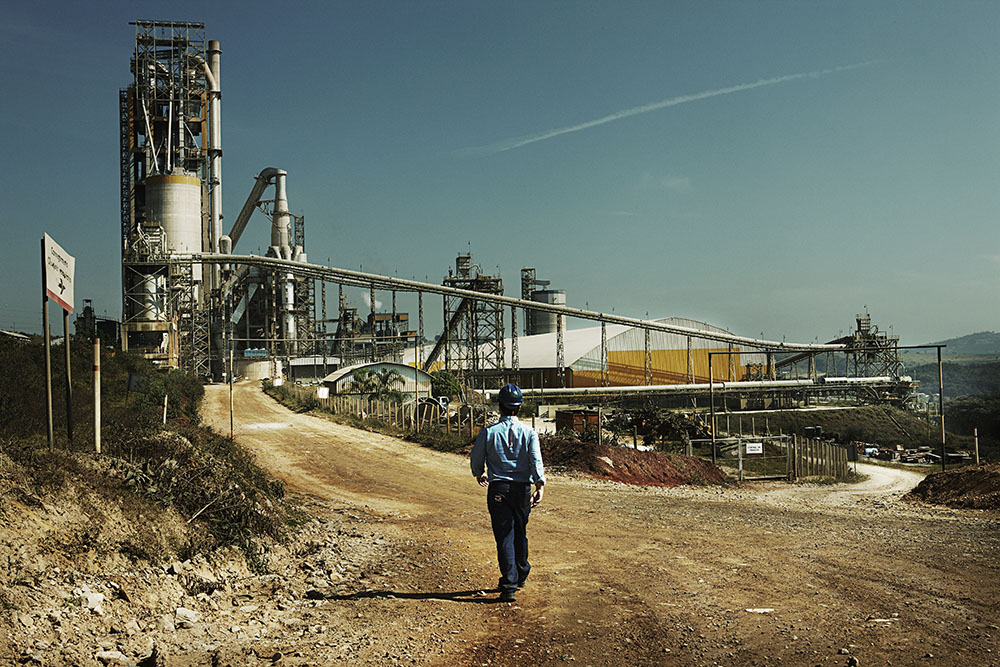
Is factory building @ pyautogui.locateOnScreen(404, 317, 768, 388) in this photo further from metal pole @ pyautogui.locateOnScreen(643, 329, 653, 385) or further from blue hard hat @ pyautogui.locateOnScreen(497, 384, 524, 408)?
blue hard hat @ pyautogui.locateOnScreen(497, 384, 524, 408)

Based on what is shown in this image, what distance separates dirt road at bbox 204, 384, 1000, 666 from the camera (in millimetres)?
5934

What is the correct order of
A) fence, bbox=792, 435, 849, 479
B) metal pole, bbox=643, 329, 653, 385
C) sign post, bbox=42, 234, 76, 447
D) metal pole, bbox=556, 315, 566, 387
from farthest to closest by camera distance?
metal pole, bbox=643, 329, 653, 385 → metal pole, bbox=556, 315, 566, 387 → fence, bbox=792, 435, 849, 479 → sign post, bbox=42, 234, 76, 447

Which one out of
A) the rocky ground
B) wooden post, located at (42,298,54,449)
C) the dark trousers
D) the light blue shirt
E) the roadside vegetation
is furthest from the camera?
wooden post, located at (42,298,54,449)

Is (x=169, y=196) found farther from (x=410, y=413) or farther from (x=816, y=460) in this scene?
(x=816, y=460)

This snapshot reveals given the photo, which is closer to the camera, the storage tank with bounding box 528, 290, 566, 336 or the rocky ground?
the rocky ground

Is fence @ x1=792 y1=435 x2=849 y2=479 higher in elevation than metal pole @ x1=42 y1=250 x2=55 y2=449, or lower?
lower

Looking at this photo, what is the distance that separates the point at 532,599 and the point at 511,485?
109cm

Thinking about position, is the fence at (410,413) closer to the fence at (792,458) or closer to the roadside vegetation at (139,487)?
the fence at (792,458)

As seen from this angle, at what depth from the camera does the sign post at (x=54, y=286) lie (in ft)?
31.4

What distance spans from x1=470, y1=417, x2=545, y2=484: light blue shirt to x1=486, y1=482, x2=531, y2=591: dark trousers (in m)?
0.09

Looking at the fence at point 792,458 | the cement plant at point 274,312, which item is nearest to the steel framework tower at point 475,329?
the cement plant at point 274,312

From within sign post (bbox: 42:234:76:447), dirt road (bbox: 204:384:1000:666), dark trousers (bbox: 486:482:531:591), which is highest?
sign post (bbox: 42:234:76:447)

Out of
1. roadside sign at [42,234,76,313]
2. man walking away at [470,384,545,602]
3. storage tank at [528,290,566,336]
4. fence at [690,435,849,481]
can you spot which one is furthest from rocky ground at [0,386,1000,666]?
storage tank at [528,290,566,336]

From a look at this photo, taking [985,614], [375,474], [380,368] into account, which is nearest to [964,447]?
[380,368]
